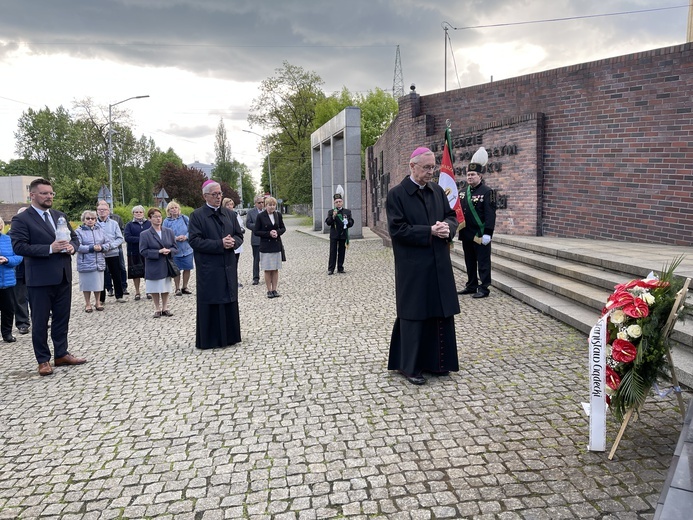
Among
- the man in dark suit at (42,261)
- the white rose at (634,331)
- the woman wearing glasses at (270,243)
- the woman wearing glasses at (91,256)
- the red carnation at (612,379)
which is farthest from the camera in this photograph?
the woman wearing glasses at (270,243)

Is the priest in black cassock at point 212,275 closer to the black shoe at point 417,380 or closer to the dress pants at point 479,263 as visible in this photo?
the black shoe at point 417,380

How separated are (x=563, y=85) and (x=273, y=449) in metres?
11.0

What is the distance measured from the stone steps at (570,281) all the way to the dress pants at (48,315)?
5.97 metres

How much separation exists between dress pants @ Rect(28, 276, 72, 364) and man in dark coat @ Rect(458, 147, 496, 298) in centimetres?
582

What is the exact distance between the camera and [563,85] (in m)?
11.5

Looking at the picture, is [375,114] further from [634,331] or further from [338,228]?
[634,331]

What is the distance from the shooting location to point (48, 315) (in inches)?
216

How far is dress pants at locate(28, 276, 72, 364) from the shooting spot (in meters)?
5.41

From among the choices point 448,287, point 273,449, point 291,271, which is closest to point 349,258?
point 291,271

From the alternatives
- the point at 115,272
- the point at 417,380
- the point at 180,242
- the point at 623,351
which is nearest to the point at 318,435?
the point at 417,380

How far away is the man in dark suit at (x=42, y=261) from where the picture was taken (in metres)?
5.35

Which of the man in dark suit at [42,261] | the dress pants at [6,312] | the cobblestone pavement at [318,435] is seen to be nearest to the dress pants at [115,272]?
the dress pants at [6,312]

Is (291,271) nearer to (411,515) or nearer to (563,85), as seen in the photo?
(563,85)

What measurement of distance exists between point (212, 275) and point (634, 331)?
4.68 metres
